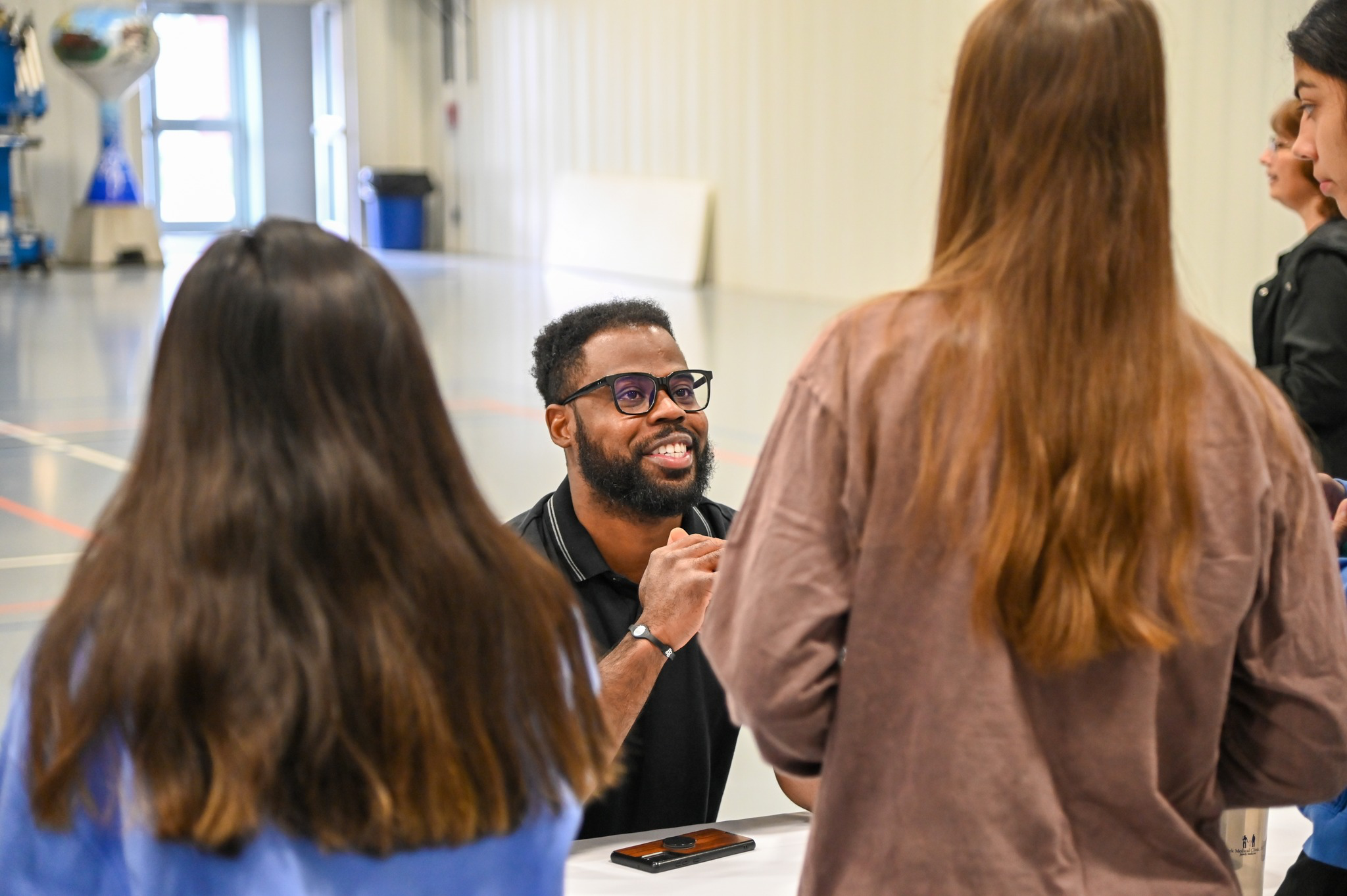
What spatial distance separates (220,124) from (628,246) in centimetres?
A: 1104

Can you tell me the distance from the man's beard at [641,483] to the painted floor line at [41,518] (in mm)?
3588

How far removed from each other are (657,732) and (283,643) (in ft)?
4.82

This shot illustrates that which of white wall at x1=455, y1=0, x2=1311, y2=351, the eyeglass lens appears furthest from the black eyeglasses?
white wall at x1=455, y1=0, x2=1311, y2=351

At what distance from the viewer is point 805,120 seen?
44.5 ft

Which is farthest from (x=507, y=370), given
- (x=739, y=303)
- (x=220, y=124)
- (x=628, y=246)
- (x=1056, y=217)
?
(x=220, y=124)

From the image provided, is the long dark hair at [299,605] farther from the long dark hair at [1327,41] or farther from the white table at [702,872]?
the long dark hair at [1327,41]

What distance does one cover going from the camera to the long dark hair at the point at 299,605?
3.37 feet

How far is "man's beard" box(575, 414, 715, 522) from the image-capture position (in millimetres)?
2582

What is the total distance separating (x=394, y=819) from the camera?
3.52 feet

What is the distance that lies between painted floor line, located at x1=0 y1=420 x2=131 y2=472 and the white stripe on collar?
15.0 ft

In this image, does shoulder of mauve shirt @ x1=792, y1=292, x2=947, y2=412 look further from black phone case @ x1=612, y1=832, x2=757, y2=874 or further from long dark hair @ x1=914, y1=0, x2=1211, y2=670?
black phone case @ x1=612, y1=832, x2=757, y2=874

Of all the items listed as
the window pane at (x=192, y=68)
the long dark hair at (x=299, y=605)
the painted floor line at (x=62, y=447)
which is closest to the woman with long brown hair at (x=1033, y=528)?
the long dark hair at (x=299, y=605)

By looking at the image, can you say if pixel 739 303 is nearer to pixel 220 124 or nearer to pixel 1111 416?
pixel 1111 416

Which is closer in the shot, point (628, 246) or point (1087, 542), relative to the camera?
point (1087, 542)
